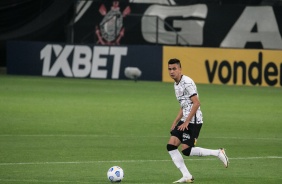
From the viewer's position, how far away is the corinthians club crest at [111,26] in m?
38.3

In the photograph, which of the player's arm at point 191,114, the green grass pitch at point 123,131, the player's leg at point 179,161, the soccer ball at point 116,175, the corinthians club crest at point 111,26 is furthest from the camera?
the corinthians club crest at point 111,26

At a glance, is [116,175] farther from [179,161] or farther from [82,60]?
[82,60]

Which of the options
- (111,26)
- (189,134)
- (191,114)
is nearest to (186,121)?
(191,114)

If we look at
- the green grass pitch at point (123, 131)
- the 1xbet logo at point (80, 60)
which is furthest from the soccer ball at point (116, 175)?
the 1xbet logo at point (80, 60)

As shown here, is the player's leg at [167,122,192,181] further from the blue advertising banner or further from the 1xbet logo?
the 1xbet logo

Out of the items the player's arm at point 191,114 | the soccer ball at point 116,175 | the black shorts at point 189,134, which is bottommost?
the soccer ball at point 116,175

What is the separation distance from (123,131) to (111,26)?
58.2 ft

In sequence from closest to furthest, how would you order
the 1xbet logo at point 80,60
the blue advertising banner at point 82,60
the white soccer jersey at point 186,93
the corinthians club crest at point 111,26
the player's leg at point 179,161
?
the player's leg at point 179,161
the white soccer jersey at point 186,93
the blue advertising banner at point 82,60
the 1xbet logo at point 80,60
the corinthians club crest at point 111,26

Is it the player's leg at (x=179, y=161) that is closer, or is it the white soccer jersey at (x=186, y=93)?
the player's leg at (x=179, y=161)

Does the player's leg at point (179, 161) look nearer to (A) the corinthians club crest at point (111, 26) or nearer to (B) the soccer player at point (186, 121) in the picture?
(B) the soccer player at point (186, 121)

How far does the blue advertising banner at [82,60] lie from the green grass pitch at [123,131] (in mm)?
1011

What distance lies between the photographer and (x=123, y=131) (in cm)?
2112

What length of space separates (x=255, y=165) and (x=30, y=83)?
20652mm

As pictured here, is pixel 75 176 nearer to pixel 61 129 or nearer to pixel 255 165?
pixel 255 165
